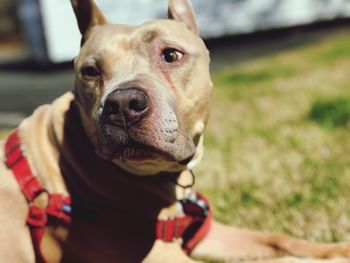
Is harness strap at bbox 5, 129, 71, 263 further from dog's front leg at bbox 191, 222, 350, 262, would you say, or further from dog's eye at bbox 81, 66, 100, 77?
dog's front leg at bbox 191, 222, 350, 262

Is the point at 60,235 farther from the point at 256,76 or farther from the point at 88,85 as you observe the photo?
the point at 256,76

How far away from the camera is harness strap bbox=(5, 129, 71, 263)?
252cm

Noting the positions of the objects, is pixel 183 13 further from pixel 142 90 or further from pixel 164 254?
pixel 164 254

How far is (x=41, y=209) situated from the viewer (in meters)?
2.54

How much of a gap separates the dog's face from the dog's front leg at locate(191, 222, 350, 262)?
57cm

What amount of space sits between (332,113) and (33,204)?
338cm

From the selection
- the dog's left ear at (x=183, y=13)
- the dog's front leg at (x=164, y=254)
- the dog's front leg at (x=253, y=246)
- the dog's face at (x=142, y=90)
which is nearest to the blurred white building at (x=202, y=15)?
the dog's left ear at (x=183, y=13)

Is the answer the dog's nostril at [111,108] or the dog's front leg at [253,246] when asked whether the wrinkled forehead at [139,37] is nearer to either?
the dog's nostril at [111,108]

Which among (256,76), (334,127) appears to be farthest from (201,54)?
(256,76)

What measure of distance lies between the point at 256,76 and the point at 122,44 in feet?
18.3

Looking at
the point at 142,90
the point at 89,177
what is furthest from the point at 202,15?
the point at 142,90

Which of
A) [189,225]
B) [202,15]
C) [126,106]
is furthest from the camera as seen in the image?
[202,15]

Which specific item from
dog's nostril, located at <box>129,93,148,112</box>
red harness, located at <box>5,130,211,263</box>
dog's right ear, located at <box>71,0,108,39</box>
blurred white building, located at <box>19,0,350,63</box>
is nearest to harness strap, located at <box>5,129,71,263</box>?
red harness, located at <box>5,130,211,263</box>

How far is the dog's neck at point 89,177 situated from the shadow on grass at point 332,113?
2.58 m
